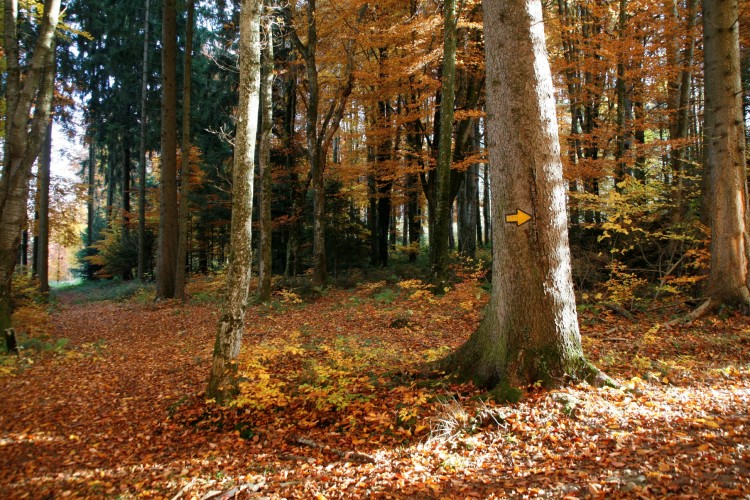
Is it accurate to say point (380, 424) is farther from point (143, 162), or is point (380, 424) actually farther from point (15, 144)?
point (143, 162)

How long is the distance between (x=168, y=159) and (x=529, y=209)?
49.5 feet

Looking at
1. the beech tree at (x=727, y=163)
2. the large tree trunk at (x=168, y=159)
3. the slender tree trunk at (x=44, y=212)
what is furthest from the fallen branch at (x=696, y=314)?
the slender tree trunk at (x=44, y=212)

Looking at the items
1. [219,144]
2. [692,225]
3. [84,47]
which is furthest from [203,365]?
[84,47]

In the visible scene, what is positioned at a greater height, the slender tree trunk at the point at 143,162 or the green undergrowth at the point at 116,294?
the slender tree trunk at the point at 143,162

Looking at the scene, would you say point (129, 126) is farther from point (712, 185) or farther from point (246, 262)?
point (712, 185)

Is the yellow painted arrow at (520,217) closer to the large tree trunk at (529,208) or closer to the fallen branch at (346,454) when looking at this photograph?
the large tree trunk at (529,208)

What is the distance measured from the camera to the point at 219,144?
24.3 m

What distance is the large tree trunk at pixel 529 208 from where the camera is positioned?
4.71 m

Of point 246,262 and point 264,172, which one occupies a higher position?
point 264,172

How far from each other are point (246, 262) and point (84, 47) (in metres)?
25.8

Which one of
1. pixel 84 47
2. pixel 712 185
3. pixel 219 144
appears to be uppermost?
pixel 84 47

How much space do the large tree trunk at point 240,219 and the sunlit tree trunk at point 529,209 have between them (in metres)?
3.31

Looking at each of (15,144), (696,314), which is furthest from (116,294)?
(696,314)

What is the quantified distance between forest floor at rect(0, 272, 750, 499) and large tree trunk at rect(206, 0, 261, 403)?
0.39 meters
